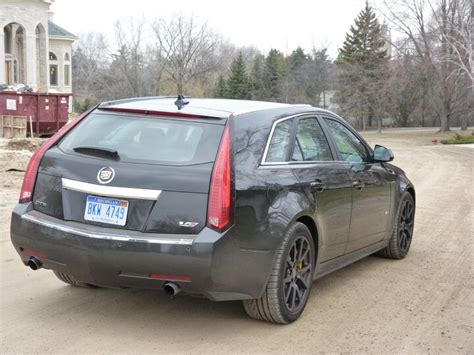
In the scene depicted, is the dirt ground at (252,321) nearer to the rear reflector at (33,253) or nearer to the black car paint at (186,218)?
the black car paint at (186,218)

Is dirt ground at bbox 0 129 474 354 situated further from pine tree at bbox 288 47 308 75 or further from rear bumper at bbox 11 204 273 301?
pine tree at bbox 288 47 308 75

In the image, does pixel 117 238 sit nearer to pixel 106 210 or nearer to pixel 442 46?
pixel 106 210

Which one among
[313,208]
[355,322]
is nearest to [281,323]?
[355,322]

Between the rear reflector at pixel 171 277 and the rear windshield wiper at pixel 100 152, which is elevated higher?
the rear windshield wiper at pixel 100 152

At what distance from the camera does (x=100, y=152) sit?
434 centimetres

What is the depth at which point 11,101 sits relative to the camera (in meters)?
23.4

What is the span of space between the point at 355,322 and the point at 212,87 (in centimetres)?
7828

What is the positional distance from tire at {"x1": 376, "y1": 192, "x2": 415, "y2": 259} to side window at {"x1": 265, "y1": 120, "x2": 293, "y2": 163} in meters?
2.36

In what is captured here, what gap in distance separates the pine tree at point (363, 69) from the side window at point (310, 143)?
169 ft

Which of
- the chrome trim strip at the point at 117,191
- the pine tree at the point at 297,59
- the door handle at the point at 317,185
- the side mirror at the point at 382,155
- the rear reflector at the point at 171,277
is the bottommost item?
the rear reflector at the point at 171,277

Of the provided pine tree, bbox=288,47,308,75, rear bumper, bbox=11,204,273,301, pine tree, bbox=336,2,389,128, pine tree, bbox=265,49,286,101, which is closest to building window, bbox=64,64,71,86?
pine tree, bbox=336,2,389,128

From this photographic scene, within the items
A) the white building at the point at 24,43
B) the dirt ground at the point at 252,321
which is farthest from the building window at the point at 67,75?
the dirt ground at the point at 252,321

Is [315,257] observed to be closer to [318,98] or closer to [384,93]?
[384,93]

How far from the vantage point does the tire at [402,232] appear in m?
6.68
